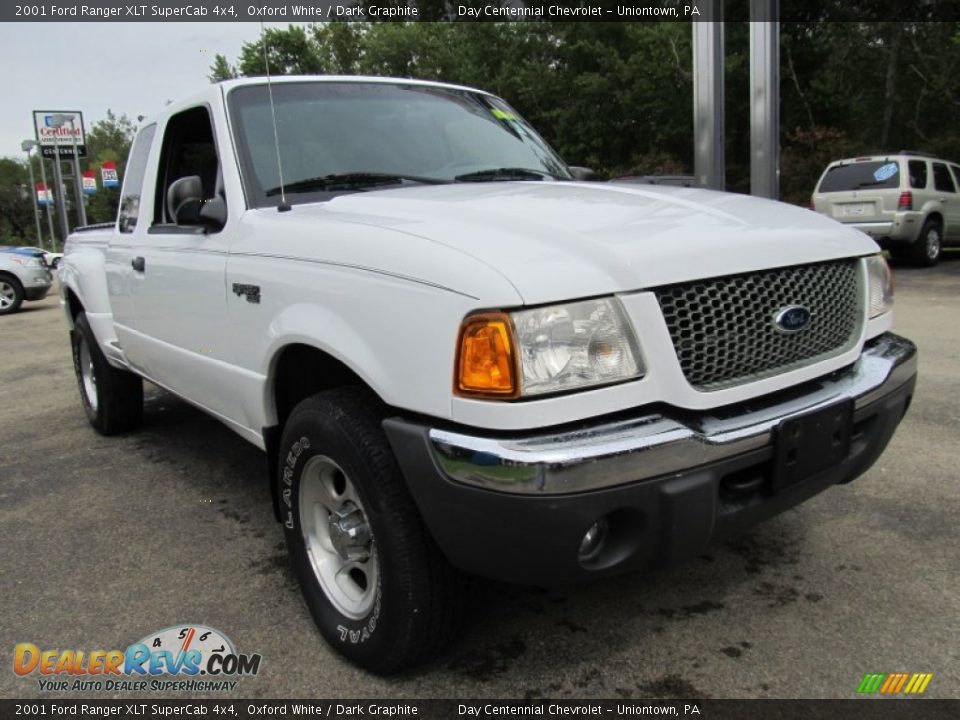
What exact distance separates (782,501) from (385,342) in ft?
3.81

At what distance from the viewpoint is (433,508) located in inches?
77.2

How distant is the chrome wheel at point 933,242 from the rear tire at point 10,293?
15986 millimetres

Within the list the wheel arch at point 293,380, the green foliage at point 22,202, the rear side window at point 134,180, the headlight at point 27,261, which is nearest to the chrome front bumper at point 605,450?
the wheel arch at point 293,380

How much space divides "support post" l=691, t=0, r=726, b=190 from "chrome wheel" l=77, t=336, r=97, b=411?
7810mm

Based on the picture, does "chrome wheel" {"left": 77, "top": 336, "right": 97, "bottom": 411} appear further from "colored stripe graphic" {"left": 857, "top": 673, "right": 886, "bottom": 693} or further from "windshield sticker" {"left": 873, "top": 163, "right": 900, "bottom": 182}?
"windshield sticker" {"left": 873, "top": 163, "right": 900, "bottom": 182}

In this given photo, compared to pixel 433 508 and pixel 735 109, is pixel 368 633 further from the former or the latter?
pixel 735 109

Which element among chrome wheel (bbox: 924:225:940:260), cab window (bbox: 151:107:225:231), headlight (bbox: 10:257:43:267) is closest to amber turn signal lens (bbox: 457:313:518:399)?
cab window (bbox: 151:107:225:231)

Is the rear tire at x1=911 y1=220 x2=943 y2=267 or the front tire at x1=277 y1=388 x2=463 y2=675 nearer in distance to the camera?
the front tire at x1=277 y1=388 x2=463 y2=675

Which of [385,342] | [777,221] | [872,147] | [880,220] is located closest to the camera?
[385,342]

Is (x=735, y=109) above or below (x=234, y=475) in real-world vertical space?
above

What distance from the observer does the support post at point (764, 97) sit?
32.6 feet

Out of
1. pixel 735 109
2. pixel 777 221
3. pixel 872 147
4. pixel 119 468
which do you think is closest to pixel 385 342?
pixel 777 221

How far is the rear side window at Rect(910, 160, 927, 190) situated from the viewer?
12703 millimetres

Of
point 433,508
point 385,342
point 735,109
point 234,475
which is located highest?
point 735,109
